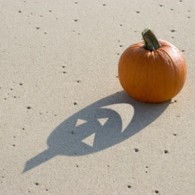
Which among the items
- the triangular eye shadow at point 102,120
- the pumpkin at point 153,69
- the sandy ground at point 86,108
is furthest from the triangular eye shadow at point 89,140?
the pumpkin at point 153,69

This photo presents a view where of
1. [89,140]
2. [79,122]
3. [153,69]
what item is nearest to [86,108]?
[79,122]

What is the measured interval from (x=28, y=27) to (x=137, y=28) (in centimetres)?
72

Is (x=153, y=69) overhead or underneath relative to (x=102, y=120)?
overhead

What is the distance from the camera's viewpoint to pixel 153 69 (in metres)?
3.03

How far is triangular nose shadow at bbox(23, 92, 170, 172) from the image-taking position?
2.92m

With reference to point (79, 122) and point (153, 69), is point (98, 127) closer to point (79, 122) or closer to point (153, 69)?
point (79, 122)

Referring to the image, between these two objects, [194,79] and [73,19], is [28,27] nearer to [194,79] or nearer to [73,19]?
[73,19]

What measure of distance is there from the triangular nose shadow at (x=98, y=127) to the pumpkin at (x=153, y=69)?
0.30 ft

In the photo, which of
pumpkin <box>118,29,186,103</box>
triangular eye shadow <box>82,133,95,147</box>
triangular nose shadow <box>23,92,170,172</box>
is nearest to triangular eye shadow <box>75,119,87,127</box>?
triangular nose shadow <box>23,92,170,172</box>

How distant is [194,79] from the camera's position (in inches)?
132

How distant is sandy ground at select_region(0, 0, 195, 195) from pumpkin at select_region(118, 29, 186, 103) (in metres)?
0.11

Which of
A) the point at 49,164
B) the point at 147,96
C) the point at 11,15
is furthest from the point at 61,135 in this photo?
the point at 11,15

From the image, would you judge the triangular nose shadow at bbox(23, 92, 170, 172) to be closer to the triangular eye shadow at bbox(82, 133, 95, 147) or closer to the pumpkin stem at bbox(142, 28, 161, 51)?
the triangular eye shadow at bbox(82, 133, 95, 147)

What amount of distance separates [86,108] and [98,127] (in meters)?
0.18
